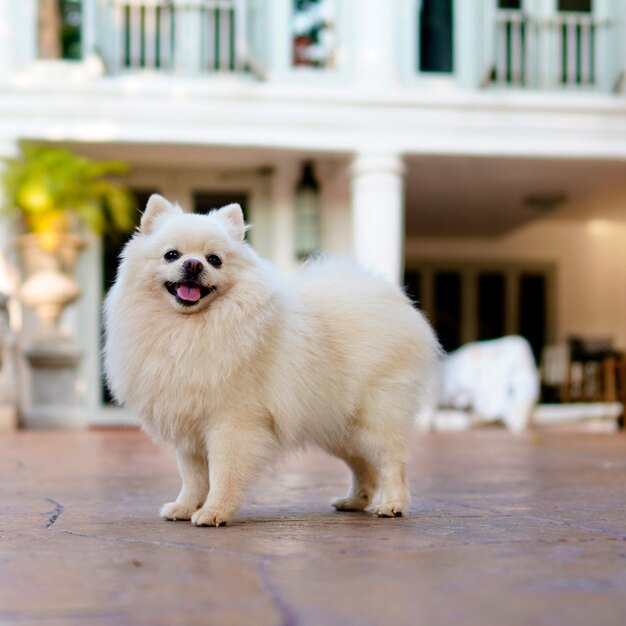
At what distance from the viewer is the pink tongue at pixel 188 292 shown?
127 inches

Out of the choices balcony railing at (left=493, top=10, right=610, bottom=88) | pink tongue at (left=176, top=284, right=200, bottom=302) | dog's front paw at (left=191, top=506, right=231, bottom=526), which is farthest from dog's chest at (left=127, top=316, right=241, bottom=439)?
balcony railing at (left=493, top=10, right=610, bottom=88)

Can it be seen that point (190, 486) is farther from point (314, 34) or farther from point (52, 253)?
point (314, 34)

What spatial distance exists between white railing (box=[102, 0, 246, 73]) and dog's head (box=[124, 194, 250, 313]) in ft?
26.4

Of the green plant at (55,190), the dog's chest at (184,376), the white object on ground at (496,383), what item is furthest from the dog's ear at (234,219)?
the white object on ground at (496,383)

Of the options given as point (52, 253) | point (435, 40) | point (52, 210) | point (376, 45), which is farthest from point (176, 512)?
point (435, 40)

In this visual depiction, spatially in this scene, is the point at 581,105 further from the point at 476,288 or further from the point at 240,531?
the point at 240,531

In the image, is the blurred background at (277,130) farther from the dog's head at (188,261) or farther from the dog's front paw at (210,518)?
the dog's front paw at (210,518)

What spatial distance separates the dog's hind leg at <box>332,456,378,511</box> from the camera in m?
3.75

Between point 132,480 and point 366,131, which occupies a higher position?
Result: point 366,131

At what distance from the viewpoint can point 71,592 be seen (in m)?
2.12

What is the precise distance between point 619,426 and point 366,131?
479 cm

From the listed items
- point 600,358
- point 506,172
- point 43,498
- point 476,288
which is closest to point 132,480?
point 43,498

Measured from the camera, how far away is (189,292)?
3225mm

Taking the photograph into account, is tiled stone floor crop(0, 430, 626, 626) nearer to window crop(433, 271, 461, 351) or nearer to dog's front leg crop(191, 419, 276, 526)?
dog's front leg crop(191, 419, 276, 526)
